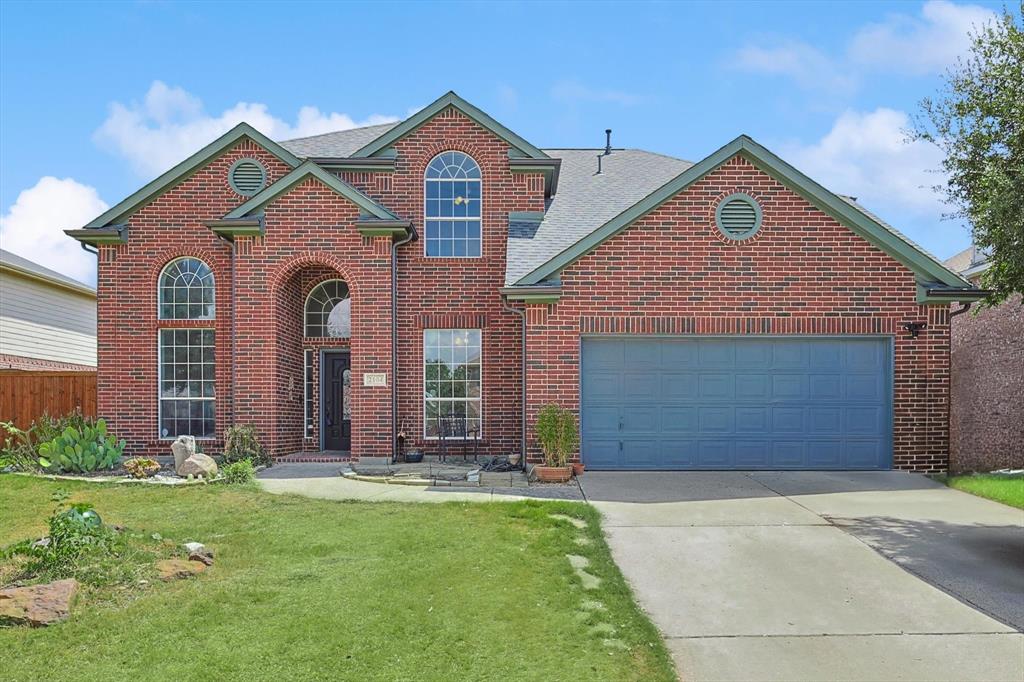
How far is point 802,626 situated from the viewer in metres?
5.86

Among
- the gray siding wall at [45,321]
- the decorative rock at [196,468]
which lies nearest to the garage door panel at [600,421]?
the decorative rock at [196,468]

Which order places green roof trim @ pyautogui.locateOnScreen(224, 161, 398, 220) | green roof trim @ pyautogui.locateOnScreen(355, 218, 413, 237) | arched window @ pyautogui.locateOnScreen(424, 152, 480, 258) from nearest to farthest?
green roof trim @ pyautogui.locateOnScreen(355, 218, 413, 237)
green roof trim @ pyautogui.locateOnScreen(224, 161, 398, 220)
arched window @ pyautogui.locateOnScreen(424, 152, 480, 258)

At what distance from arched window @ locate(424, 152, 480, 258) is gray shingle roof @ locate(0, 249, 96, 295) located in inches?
517

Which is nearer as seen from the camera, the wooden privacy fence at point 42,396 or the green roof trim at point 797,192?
the green roof trim at point 797,192

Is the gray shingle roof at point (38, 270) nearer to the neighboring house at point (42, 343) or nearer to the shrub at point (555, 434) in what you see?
the neighboring house at point (42, 343)

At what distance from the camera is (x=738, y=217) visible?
12.7m

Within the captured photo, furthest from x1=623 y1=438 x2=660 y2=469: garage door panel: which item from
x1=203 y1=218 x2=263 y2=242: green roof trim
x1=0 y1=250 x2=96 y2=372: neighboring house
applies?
x1=0 y1=250 x2=96 y2=372: neighboring house

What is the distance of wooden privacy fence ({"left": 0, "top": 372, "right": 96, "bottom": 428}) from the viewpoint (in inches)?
615

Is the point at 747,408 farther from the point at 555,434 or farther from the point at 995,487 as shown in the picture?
the point at 995,487

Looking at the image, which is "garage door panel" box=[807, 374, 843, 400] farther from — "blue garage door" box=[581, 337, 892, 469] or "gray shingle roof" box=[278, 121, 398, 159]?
"gray shingle roof" box=[278, 121, 398, 159]

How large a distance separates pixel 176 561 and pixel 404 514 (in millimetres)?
2910

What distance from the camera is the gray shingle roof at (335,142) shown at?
1599 cm

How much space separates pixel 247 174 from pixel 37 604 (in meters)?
11.1

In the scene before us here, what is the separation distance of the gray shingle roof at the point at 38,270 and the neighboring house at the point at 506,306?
8.26m
